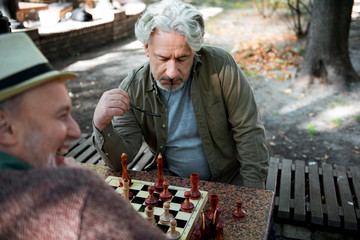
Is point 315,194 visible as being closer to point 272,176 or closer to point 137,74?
point 272,176

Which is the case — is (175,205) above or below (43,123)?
below

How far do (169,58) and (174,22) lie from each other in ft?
0.77

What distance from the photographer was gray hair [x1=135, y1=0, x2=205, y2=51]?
225cm

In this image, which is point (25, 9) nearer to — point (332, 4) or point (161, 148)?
point (332, 4)

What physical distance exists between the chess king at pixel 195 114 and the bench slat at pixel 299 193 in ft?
2.09

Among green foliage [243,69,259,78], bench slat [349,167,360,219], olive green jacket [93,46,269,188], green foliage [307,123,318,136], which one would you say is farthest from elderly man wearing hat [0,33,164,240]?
green foliage [243,69,259,78]

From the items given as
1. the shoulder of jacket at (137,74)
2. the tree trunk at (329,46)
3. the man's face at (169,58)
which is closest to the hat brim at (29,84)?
the man's face at (169,58)

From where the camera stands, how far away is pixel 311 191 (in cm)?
316

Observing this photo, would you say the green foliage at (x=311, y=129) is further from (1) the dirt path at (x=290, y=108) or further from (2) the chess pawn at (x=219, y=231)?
(2) the chess pawn at (x=219, y=231)

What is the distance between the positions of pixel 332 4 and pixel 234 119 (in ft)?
13.7

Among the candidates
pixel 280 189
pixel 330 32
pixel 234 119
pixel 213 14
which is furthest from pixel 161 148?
pixel 213 14

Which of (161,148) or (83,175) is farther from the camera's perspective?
(161,148)

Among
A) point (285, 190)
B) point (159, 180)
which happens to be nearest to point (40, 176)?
point (159, 180)

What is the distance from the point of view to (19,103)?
36.5 inches
